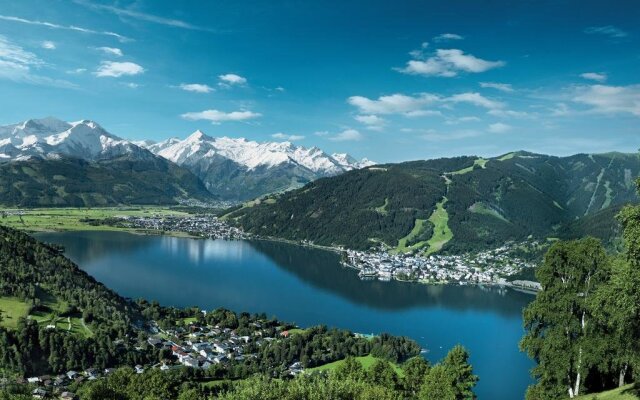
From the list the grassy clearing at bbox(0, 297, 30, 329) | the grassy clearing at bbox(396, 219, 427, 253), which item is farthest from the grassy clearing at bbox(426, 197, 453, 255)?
the grassy clearing at bbox(0, 297, 30, 329)

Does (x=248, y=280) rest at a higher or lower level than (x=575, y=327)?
lower

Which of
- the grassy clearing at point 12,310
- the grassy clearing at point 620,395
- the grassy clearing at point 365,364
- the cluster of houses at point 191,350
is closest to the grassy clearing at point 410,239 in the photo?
the cluster of houses at point 191,350

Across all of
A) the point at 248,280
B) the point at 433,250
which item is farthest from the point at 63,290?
the point at 433,250

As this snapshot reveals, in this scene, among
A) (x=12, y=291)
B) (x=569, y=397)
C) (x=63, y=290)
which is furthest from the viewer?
(x=63, y=290)

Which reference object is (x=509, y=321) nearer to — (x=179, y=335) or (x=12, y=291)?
(x=179, y=335)

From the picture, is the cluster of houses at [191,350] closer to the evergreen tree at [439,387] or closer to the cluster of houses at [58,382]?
the cluster of houses at [58,382]
